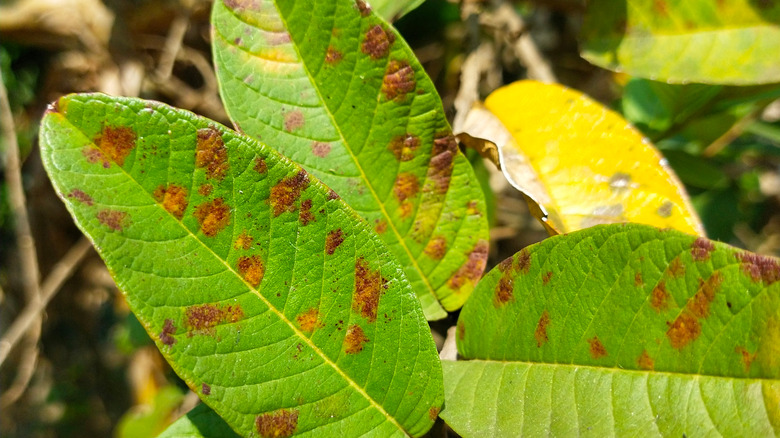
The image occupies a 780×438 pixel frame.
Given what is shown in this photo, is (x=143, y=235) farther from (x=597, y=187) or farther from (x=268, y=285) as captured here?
Answer: (x=597, y=187)

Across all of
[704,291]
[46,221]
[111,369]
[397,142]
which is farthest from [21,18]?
[704,291]

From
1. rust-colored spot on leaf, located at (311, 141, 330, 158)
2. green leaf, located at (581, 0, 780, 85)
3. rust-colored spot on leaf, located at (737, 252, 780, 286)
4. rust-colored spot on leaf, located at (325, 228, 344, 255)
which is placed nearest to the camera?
rust-colored spot on leaf, located at (737, 252, 780, 286)

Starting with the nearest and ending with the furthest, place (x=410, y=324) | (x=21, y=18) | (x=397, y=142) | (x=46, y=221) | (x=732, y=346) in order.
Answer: (x=732, y=346) → (x=410, y=324) → (x=397, y=142) → (x=21, y=18) → (x=46, y=221)

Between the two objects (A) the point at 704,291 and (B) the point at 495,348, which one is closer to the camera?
(A) the point at 704,291

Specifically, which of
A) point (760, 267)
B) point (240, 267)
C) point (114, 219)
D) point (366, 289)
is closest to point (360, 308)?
point (366, 289)

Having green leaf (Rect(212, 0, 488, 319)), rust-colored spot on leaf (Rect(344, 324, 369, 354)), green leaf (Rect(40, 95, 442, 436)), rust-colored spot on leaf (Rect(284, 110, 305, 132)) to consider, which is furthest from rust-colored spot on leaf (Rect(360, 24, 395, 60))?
rust-colored spot on leaf (Rect(344, 324, 369, 354))

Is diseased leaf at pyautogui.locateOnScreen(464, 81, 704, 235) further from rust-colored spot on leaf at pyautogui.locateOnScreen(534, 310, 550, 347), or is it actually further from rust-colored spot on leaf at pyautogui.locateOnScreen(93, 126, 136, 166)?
rust-colored spot on leaf at pyautogui.locateOnScreen(93, 126, 136, 166)
